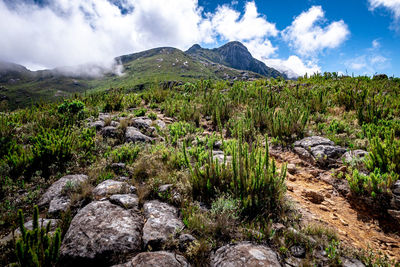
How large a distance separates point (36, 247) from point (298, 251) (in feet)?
10.1

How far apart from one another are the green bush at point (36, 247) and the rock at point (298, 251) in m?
2.83

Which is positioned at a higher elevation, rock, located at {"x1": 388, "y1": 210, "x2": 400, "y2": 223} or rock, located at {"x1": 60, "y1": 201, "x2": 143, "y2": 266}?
rock, located at {"x1": 60, "y1": 201, "x2": 143, "y2": 266}

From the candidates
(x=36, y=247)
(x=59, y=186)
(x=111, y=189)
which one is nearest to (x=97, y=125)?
(x=59, y=186)

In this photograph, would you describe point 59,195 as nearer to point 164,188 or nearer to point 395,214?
point 164,188

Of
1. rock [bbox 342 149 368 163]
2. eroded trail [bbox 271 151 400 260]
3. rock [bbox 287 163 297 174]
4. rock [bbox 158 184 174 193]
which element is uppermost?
rock [bbox 342 149 368 163]

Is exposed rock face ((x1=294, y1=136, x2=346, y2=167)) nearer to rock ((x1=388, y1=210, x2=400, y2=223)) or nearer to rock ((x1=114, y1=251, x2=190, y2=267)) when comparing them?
rock ((x1=388, y1=210, x2=400, y2=223))

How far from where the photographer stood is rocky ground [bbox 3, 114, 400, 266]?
7.45ft

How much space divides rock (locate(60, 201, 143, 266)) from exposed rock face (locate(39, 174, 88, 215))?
0.60 meters

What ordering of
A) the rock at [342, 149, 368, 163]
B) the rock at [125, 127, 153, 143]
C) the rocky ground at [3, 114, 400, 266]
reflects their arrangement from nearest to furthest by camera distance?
the rocky ground at [3, 114, 400, 266]
the rock at [342, 149, 368, 163]
the rock at [125, 127, 153, 143]

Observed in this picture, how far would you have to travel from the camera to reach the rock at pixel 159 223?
8.21 feet

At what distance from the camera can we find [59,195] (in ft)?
11.2

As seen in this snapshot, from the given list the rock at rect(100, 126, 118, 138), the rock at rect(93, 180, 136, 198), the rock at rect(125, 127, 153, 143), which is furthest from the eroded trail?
the rock at rect(100, 126, 118, 138)

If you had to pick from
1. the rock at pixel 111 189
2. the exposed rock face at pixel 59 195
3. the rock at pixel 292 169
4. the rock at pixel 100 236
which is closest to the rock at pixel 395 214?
the rock at pixel 292 169

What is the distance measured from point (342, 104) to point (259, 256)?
25.9 ft
